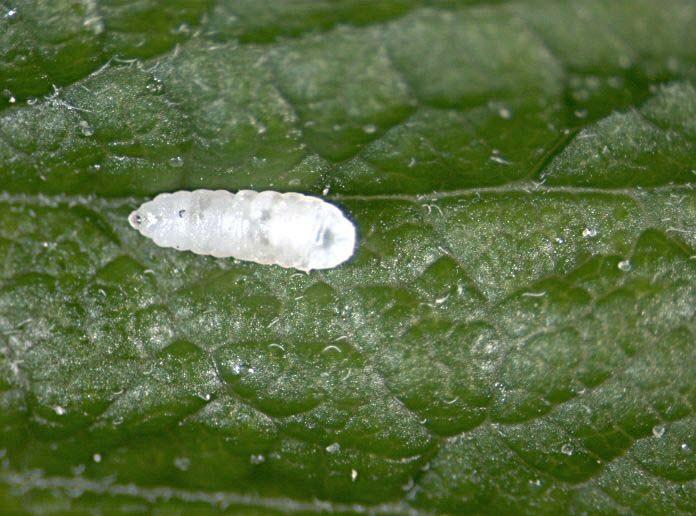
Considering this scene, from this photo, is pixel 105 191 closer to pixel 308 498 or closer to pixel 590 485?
pixel 308 498

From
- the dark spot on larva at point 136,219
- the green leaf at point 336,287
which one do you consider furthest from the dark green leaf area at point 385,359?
the dark spot on larva at point 136,219

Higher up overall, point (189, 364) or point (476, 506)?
point (189, 364)

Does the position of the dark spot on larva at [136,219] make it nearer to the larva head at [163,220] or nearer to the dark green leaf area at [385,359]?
the larva head at [163,220]

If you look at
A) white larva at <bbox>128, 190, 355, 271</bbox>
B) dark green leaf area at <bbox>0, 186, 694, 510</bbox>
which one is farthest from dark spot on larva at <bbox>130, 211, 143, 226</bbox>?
dark green leaf area at <bbox>0, 186, 694, 510</bbox>

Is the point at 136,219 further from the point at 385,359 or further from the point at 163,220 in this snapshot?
the point at 385,359

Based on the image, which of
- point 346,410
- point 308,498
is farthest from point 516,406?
point 308,498

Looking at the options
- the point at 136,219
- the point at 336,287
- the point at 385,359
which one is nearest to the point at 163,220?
the point at 136,219

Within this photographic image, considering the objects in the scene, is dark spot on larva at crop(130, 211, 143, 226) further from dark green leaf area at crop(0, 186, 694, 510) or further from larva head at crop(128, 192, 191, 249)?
dark green leaf area at crop(0, 186, 694, 510)
